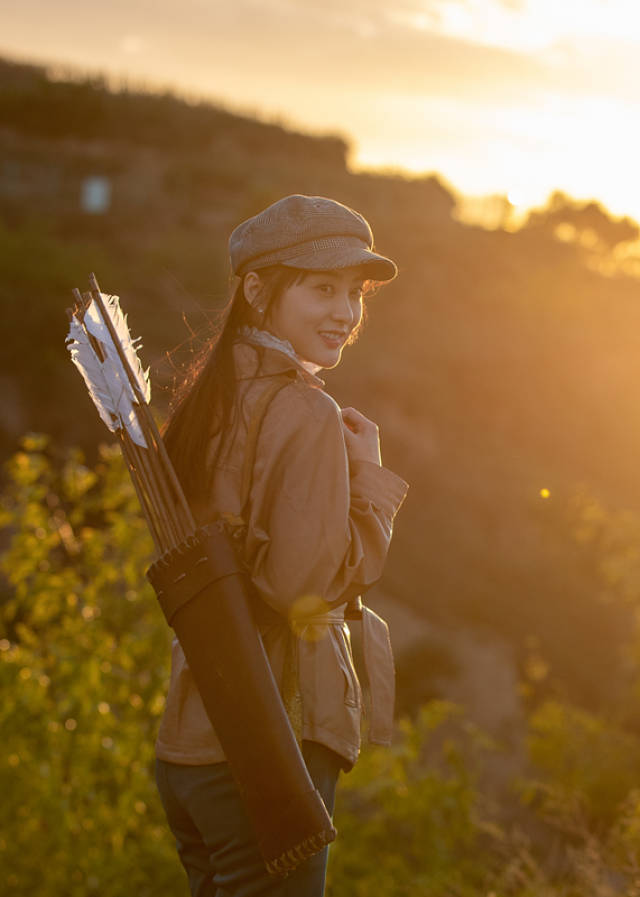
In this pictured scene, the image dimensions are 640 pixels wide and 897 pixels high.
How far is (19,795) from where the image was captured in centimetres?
393

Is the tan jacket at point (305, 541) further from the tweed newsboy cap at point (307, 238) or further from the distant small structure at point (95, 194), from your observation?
the distant small structure at point (95, 194)

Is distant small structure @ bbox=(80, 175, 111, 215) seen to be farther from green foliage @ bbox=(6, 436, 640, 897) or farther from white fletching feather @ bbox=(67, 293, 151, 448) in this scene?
white fletching feather @ bbox=(67, 293, 151, 448)

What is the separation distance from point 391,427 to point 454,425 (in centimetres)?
260

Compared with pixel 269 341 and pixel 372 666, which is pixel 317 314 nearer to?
pixel 269 341

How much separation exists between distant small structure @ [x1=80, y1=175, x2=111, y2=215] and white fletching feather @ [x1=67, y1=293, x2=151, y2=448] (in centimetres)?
3158

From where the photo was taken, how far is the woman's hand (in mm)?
1736

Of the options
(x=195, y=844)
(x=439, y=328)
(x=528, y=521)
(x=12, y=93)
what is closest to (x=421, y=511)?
(x=528, y=521)

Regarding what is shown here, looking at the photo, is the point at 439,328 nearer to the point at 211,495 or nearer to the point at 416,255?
the point at 416,255

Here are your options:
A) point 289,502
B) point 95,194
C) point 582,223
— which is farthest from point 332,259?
point 582,223

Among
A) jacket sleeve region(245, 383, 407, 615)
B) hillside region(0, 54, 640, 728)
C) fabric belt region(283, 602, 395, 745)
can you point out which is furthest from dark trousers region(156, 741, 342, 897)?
hillside region(0, 54, 640, 728)

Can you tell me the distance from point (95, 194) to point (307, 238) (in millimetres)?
33505

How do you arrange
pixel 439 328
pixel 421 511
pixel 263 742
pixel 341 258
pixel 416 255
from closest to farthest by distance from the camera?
pixel 263 742
pixel 341 258
pixel 421 511
pixel 439 328
pixel 416 255

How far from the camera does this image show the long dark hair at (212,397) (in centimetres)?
171

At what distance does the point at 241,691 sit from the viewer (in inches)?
60.6
